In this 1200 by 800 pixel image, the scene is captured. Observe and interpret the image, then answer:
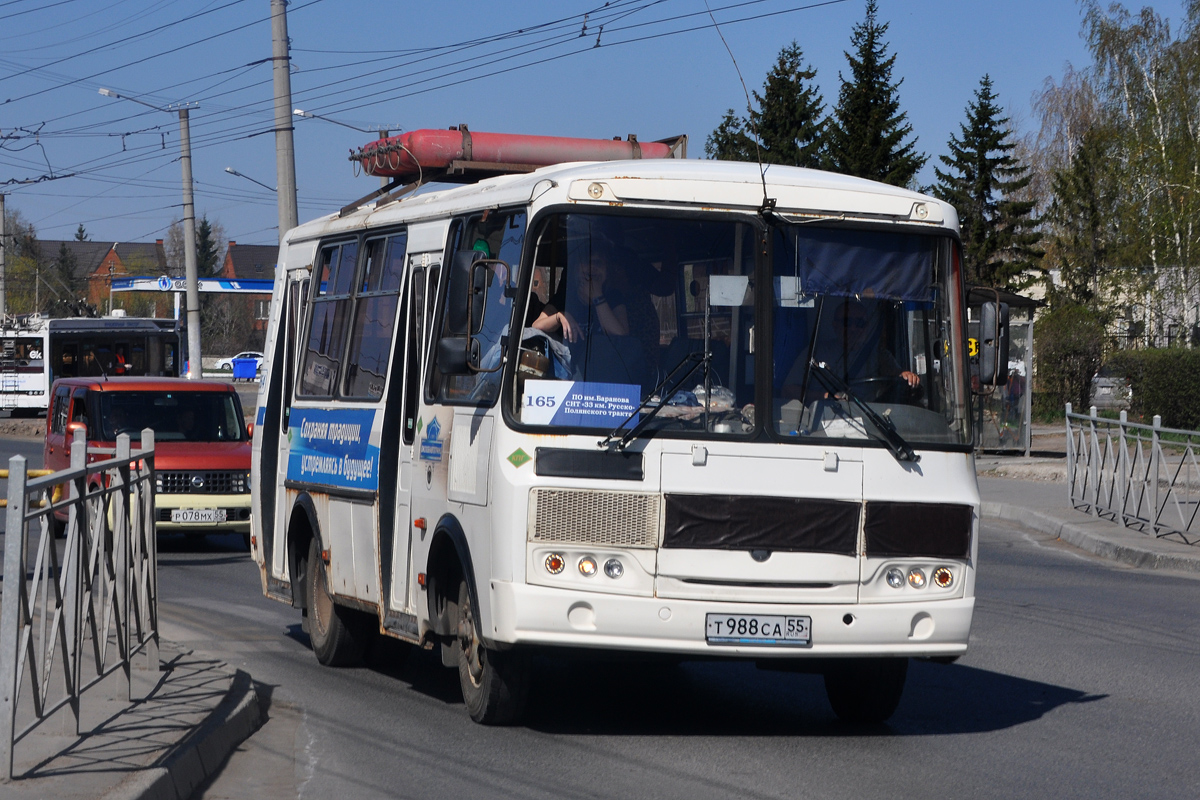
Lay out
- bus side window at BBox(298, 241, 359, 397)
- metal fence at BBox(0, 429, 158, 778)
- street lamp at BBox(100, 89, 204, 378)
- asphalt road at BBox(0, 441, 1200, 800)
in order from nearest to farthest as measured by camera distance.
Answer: metal fence at BBox(0, 429, 158, 778), asphalt road at BBox(0, 441, 1200, 800), bus side window at BBox(298, 241, 359, 397), street lamp at BBox(100, 89, 204, 378)

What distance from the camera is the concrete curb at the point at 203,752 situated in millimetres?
5699

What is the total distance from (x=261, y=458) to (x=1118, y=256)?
1636 inches

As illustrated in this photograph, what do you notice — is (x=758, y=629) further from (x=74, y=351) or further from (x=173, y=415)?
(x=74, y=351)

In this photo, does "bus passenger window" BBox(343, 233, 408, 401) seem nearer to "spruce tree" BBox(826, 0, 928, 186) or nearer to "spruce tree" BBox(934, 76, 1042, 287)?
"spruce tree" BBox(826, 0, 928, 186)

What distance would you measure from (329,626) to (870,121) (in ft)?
147

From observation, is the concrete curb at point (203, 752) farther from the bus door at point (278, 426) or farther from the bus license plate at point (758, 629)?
the bus door at point (278, 426)

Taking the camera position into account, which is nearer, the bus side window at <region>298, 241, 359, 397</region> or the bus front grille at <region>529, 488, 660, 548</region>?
the bus front grille at <region>529, 488, 660, 548</region>

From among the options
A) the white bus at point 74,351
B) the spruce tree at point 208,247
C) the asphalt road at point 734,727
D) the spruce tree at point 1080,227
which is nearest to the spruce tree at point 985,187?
the spruce tree at point 1080,227

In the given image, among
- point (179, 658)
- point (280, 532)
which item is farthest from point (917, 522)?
point (280, 532)

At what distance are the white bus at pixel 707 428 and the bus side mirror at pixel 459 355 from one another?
1 cm

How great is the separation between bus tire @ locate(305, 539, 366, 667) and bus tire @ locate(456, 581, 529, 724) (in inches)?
86.2

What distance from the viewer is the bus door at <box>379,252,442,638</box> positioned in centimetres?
857

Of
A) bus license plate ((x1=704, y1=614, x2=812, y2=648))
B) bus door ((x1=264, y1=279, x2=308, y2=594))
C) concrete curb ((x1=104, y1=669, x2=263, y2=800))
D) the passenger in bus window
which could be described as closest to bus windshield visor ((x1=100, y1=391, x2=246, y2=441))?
bus door ((x1=264, y1=279, x2=308, y2=594))

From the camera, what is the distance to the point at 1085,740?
7.54 metres
